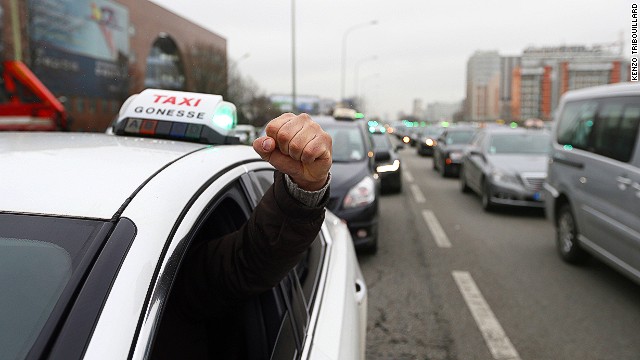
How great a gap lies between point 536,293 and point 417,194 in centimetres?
754

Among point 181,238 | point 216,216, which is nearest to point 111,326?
point 181,238

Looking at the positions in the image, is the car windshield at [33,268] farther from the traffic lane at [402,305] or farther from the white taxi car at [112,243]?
the traffic lane at [402,305]

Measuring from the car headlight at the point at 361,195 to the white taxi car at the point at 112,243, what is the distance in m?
4.25

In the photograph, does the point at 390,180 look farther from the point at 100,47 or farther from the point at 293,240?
the point at 100,47

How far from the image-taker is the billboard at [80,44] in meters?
39.3

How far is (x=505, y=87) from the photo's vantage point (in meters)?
65.5

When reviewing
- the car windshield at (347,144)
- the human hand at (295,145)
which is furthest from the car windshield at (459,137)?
the human hand at (295,145)

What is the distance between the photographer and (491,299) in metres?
5.06

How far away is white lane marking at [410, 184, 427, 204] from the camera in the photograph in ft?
38.5

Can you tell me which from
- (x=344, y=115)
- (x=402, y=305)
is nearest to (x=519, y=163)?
(x=344, y=115)

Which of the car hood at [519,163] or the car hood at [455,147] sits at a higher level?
the car hood at [519,163]

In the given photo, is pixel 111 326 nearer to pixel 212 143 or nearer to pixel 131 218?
pixel 131 218

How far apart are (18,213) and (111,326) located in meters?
0.37

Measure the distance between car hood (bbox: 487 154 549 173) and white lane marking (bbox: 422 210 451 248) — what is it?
142 centimetres
